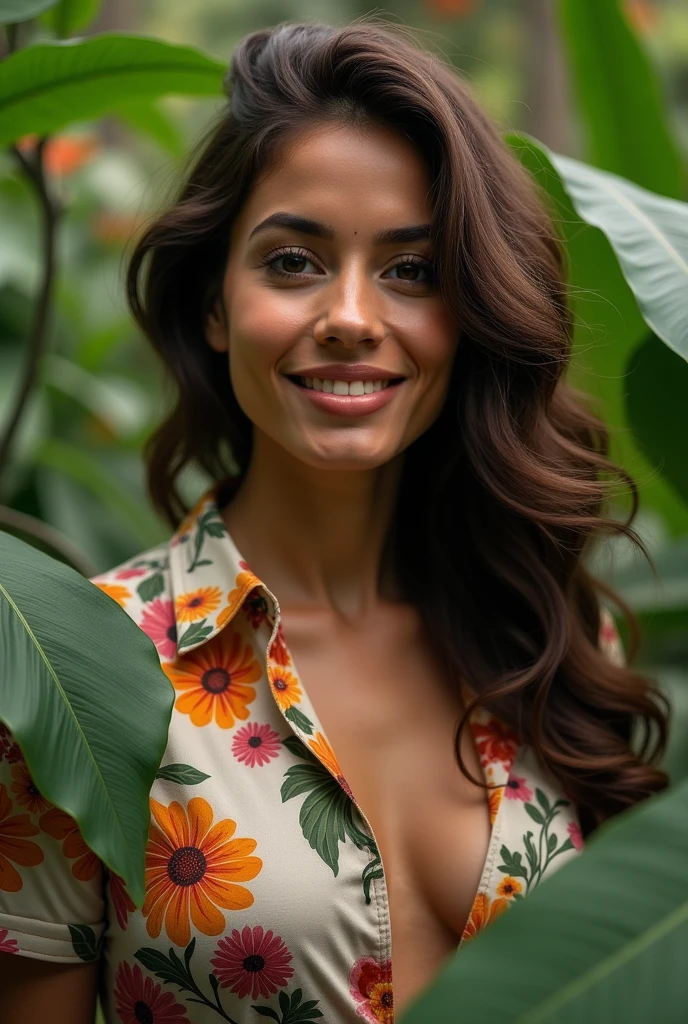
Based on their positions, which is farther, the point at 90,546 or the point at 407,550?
the point at 90,546

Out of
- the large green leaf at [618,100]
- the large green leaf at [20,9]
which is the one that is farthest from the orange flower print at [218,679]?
the large green leaf at [618,100]

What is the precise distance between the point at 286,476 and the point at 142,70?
50 centimetres

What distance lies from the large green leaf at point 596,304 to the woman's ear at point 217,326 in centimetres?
40

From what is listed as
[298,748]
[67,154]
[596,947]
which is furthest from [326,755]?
[67,154]

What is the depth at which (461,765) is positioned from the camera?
3.99 ft

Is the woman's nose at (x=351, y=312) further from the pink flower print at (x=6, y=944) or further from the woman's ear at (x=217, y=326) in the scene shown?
the pink flower print at (x=6, y=944)

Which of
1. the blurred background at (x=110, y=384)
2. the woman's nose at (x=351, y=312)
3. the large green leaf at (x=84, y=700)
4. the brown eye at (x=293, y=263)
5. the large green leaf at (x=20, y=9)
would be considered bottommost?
the blurred background at (x=110, y=384)

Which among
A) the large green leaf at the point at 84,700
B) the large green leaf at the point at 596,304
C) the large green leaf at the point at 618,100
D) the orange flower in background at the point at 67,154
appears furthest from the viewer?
the orange flower in background at the point at 67,154

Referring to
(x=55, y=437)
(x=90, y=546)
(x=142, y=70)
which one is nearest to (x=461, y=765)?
(x=142, y=70)

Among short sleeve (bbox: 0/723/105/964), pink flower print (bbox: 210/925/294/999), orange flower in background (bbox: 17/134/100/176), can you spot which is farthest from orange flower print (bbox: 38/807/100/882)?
orange flower in background (bbox: 17/134/100/176)

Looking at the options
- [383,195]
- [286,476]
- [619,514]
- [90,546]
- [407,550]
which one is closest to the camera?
[383,195]

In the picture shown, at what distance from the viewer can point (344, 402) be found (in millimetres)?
1145

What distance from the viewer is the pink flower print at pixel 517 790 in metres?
1.25

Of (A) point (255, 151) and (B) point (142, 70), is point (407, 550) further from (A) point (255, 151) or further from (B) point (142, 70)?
(B) point (142, 70)
